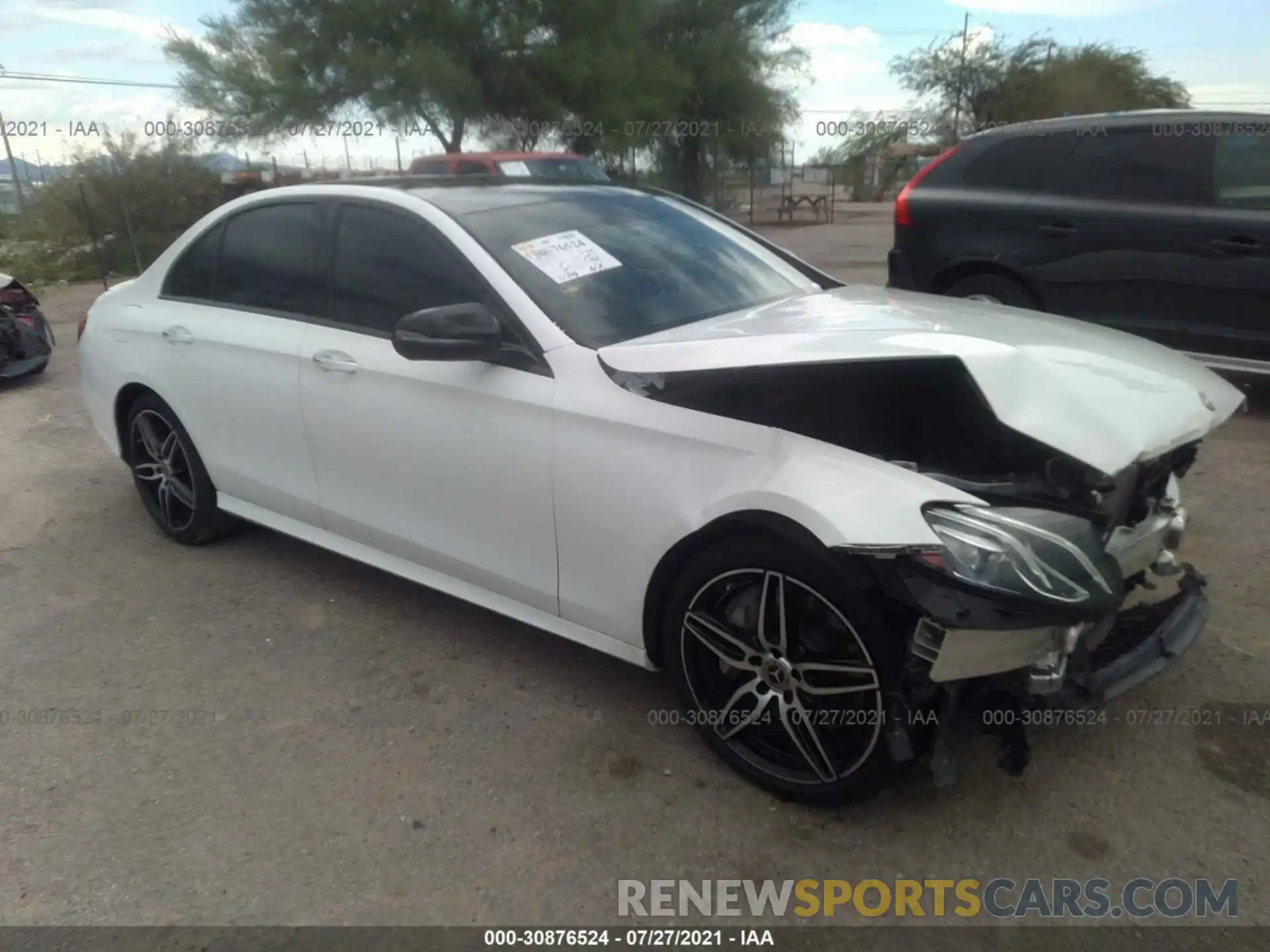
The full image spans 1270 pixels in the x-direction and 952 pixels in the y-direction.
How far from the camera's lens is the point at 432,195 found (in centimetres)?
353

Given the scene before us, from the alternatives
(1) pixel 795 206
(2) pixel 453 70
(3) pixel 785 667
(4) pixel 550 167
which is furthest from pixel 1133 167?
(1) pixel 795 206

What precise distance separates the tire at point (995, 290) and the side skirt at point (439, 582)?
4304mm

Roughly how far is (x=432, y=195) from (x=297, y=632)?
5.73ft

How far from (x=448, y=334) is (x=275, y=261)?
150cm

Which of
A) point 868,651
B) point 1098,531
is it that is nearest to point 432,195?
point 868,651

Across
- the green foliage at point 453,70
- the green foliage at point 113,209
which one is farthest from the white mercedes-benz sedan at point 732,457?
the green foliage at point 453,70

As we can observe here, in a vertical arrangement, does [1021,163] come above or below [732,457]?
above

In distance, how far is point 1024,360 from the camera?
96.2 inches

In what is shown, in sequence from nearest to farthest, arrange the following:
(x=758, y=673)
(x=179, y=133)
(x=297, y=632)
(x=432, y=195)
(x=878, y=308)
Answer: (x=758, y=673) → (x=878, y=308) → (x=432, y=195) → (x=297, y=632) → (x=179, y=133)

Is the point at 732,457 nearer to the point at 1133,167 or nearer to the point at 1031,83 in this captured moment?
the point at 1133,167

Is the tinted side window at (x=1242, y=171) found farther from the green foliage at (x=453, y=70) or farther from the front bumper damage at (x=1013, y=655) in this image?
the green foliage at (x=453, y=70)

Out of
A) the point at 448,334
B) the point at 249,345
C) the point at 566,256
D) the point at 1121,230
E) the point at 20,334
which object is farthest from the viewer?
the point at 20,334

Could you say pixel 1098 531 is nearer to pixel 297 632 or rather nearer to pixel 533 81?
pixel 297 632

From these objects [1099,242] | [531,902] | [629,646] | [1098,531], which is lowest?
[531,902]
